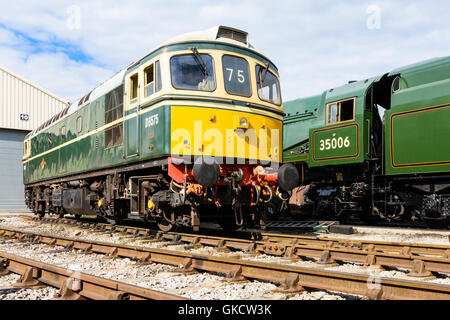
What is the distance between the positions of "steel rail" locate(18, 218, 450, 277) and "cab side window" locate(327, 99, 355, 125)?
444 cm

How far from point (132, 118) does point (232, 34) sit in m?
2.50

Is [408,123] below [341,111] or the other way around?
below

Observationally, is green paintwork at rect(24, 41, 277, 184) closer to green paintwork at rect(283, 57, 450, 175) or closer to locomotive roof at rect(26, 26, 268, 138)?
locomotive roof at rect(26, 26, 268, 138)

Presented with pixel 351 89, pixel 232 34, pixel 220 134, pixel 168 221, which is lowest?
pixel 168 221

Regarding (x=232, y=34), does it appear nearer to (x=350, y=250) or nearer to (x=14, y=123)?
(x=350, y=250)

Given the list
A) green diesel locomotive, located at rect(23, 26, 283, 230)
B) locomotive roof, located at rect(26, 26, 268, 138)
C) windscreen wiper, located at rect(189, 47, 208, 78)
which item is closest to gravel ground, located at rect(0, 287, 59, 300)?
green diesel locomotive, located at rect(23, 26, 283, 230)

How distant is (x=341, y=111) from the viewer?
11469 millimetres

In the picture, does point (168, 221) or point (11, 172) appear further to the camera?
point (11, 172)

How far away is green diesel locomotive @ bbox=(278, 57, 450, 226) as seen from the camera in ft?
31.4

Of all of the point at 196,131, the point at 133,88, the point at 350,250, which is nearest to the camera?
the point at 350,250

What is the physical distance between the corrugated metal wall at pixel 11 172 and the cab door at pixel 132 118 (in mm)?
18604

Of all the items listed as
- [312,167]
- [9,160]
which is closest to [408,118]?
[312,167]

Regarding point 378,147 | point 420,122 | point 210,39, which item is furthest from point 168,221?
point 378,147

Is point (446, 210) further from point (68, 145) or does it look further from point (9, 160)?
point (9, 160)
